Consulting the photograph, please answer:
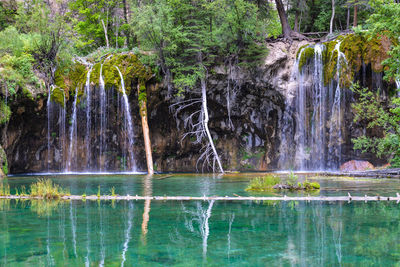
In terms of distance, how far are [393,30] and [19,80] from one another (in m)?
20.2

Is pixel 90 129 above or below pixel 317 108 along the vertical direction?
below

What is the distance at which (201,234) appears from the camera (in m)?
6.95

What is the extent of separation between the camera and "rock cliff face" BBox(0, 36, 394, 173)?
2603 cm

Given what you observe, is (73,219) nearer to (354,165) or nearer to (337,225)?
(337,225)

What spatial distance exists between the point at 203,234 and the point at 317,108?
2058cm

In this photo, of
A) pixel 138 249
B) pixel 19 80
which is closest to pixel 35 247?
pixel 138 249

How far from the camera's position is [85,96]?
85.0 ft

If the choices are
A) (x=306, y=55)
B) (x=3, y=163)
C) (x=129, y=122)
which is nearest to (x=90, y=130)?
(x=129, y=122)

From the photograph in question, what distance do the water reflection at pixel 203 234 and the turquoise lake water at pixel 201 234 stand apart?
14mm

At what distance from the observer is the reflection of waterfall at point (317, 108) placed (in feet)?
82.0

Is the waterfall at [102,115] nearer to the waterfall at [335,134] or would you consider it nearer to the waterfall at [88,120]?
the waterfall at [88,120]

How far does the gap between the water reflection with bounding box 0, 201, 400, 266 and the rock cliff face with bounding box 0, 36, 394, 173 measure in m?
15.9

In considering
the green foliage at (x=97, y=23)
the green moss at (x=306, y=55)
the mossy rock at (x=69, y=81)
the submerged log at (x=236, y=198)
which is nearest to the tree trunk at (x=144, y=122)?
the mossy rock at (x=69, y=81)

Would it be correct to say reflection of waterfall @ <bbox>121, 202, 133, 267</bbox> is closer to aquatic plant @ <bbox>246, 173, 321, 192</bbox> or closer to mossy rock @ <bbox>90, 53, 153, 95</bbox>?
aquatic plant @ <bbox>246, 173, 321, 192</bbox>
